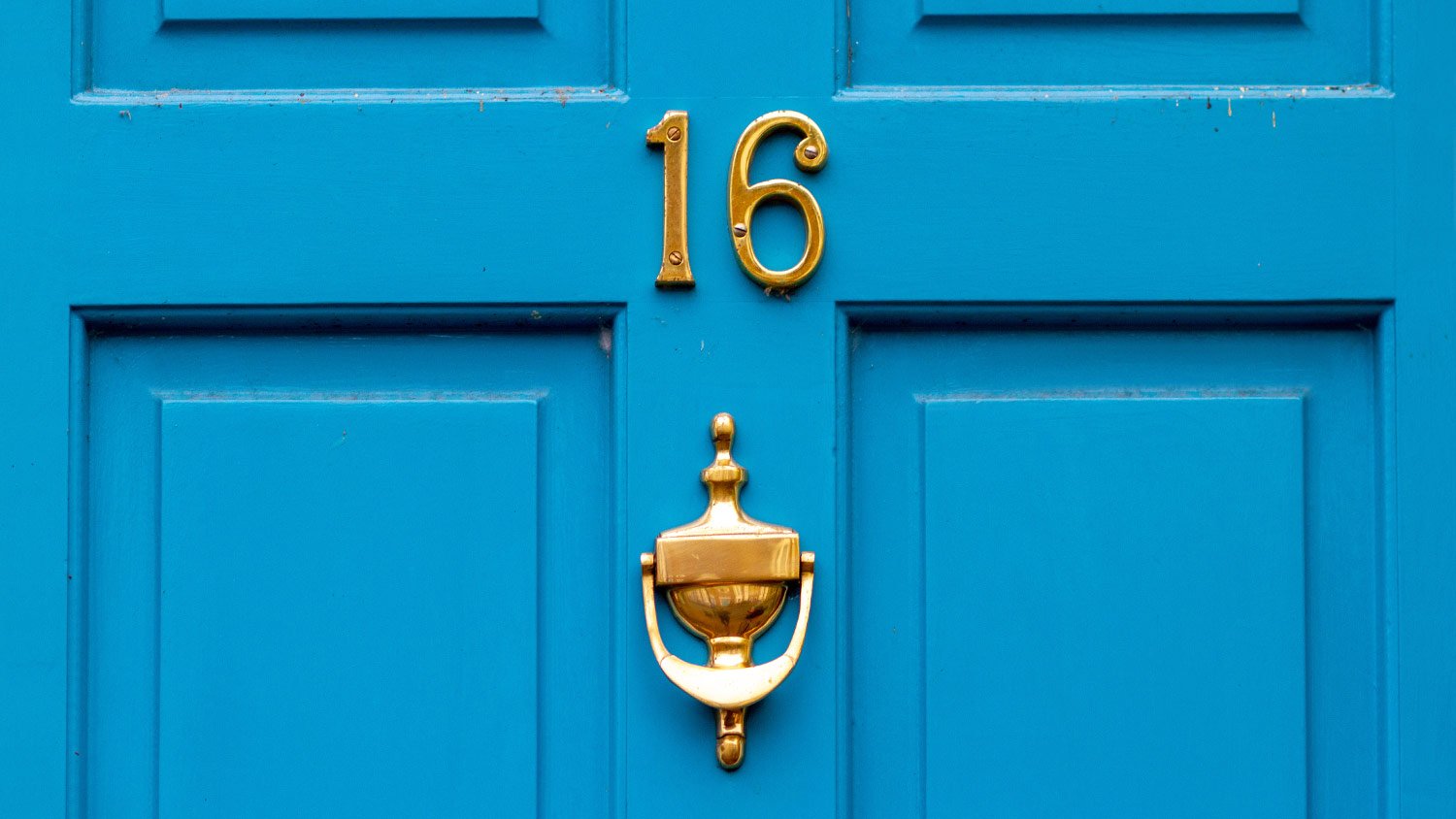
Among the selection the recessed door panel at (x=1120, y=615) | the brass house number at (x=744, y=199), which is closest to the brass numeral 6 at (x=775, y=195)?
the brass house number at (x=744, y=199)

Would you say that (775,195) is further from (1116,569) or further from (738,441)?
(1116,569)

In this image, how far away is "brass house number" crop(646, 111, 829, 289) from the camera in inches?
27.4

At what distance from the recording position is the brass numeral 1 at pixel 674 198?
2.29 feet

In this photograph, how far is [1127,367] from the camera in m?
0.72

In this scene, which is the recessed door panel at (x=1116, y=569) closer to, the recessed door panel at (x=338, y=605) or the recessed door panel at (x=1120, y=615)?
the recessed door panel at (x=1120, y=615)

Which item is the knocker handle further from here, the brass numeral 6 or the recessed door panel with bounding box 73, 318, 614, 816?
the brass numeral 6

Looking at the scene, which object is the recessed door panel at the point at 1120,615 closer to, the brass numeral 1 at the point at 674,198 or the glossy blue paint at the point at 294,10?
the brass numeral 1 at the point at 674,198

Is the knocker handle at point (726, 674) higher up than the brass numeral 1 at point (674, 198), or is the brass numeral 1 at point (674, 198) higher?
the brass numeral 1 at point (674, 198)

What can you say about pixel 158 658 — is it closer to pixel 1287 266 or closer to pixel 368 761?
pixel 368 761

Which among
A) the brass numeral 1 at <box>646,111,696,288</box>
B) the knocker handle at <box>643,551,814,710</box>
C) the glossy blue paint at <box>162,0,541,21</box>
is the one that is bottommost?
the knocker handle at <box>643,551,814,710</box>

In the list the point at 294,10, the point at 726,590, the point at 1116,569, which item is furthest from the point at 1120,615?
the point at 294,10

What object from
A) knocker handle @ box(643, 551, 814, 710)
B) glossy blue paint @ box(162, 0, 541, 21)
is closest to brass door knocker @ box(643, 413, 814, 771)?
knocker handle @ box(643, 551, 814, 710)

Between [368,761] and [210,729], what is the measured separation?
90 mm

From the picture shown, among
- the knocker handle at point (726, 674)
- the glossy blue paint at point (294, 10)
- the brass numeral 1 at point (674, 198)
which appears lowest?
the knocker handle at point (726, 674)
